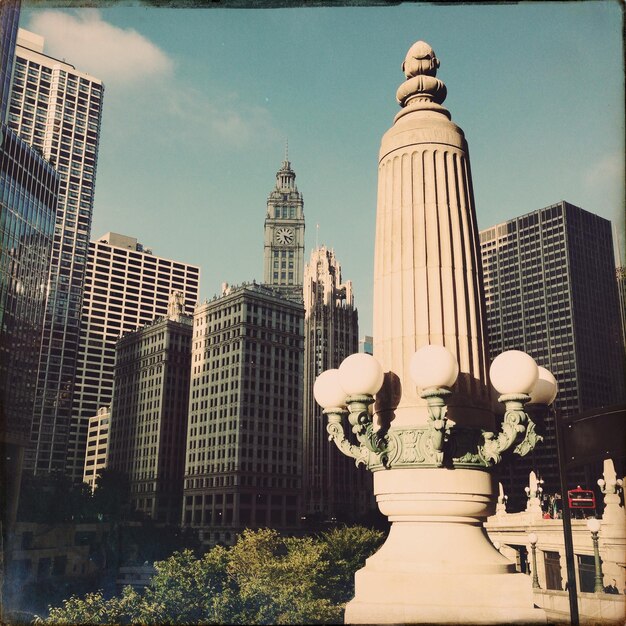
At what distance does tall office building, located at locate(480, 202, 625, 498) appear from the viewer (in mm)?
97375

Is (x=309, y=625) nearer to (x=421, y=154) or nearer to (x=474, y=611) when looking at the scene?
(x=474, y=611)

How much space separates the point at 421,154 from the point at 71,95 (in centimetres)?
12869

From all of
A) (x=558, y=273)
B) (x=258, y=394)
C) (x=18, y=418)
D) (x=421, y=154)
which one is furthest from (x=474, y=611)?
(x=558, y=273)

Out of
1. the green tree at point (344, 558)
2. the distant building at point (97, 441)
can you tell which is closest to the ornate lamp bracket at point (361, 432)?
the green tree at point (344, 558)

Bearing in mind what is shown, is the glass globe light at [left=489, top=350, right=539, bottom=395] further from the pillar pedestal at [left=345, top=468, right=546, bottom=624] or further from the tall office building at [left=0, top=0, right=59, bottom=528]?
the tall office building at [left=0, top=0, right=59, bottom=528]

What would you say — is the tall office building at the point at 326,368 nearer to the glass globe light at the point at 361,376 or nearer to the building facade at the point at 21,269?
the building facade at the point at 21,269

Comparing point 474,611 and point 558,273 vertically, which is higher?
point 558,273

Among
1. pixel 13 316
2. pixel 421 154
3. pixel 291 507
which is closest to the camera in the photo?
pixel 421 154

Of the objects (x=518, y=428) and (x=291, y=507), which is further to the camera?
(x=291, y=507)

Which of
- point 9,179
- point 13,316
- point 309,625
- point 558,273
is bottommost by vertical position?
point 309,625

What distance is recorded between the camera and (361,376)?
632 centimetres

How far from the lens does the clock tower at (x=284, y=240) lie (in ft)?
476

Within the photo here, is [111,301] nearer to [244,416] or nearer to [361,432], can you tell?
[244,416]

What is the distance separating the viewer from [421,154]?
7582 millimetres
